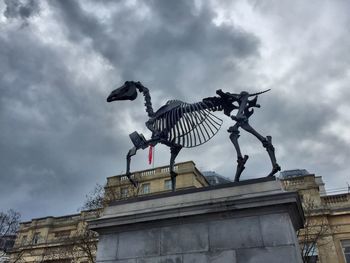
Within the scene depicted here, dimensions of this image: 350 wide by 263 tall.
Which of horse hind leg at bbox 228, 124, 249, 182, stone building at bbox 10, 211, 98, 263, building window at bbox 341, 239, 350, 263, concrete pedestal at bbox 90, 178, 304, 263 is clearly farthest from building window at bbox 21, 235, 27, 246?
horse hind leg at bbox 228, 124, 249, 182

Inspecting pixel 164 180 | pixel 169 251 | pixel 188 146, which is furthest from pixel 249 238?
pixel 164 180

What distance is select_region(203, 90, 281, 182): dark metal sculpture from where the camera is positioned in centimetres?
805

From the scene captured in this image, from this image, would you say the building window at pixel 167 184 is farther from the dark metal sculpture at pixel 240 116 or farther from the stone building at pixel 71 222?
the dark metal sculpture at pixel 240 116

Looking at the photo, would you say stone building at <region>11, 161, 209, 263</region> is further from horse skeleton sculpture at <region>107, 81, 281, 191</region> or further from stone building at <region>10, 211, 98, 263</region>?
horse skeleton sculpture at <region>107, 81, 281, 191</region>

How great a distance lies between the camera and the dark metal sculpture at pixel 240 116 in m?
8.05

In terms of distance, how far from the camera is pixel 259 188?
6.89 meters

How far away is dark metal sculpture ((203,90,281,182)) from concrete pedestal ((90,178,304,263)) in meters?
1.05

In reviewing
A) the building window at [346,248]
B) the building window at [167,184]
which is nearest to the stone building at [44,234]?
the building window at [167,184]

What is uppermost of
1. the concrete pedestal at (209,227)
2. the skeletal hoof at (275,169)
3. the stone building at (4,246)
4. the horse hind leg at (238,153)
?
the stone building at (4,246)

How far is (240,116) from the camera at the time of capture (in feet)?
27.9

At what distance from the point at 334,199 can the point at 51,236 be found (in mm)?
32281

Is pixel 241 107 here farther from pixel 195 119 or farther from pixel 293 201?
pixel 293 201

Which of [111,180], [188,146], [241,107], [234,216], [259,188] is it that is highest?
[111,180]

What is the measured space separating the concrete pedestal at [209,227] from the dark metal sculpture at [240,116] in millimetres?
1045
